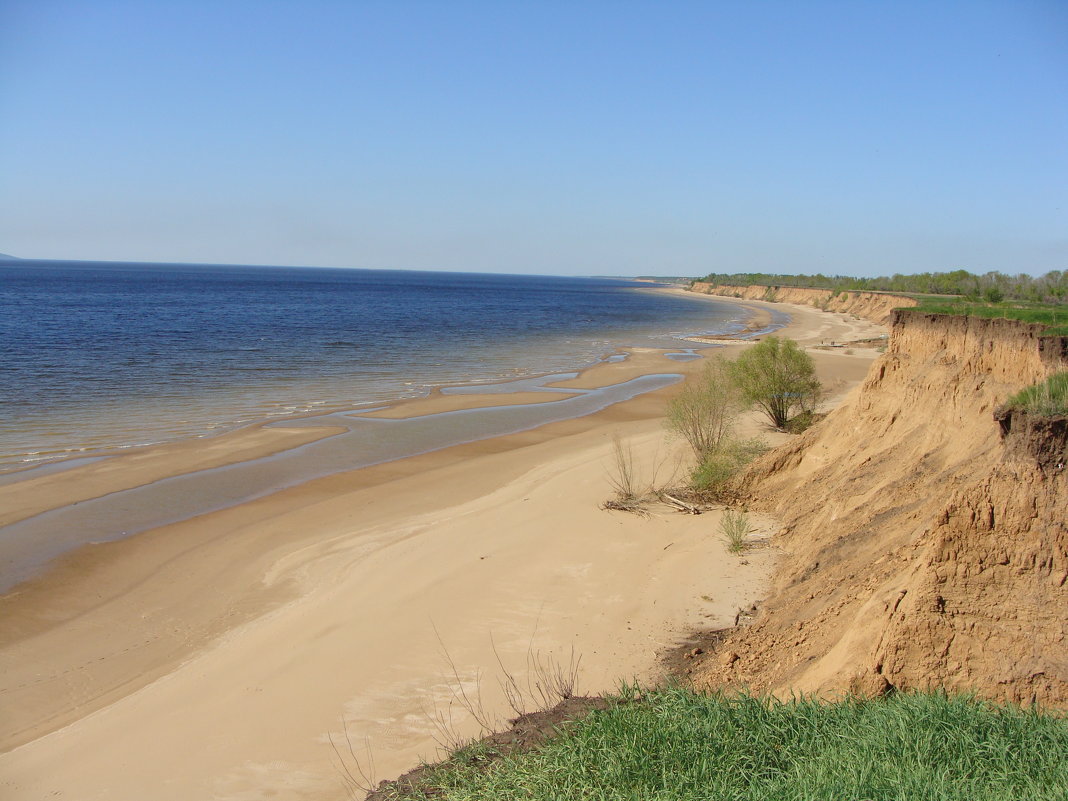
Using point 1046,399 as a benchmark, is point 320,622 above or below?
below

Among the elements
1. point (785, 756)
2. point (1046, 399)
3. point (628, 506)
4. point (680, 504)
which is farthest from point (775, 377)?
point (785, 756)

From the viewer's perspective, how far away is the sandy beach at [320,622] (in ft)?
24.6

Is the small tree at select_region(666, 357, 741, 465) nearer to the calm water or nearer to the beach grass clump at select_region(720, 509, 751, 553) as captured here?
the beach grass clump at select_region(720, 509, 751, 553)

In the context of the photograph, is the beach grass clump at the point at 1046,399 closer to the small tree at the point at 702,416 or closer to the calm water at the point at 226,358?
the small tree at the point at 702,416

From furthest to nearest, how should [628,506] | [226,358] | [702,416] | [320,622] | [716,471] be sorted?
[226,358], [702,416], [716,471], [628,506], [320,622]

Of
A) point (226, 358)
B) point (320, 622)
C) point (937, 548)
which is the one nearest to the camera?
point (937, 548)

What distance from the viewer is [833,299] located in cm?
8906

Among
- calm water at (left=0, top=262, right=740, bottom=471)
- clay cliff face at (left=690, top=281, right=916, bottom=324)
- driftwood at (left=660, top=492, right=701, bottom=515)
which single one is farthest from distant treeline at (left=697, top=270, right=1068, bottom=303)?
calm water at (left=0, top=262, right=740, bottom=471)

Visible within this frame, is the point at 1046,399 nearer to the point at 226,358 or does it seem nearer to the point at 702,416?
the point at 702,416

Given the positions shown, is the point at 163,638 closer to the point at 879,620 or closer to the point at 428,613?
the point at 428,613

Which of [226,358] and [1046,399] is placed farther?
[226,358]

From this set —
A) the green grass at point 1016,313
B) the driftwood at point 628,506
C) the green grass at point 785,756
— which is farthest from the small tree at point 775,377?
the green grass at point 785,756

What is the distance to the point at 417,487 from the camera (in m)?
17.1

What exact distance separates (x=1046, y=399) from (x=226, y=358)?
38.4 meters
